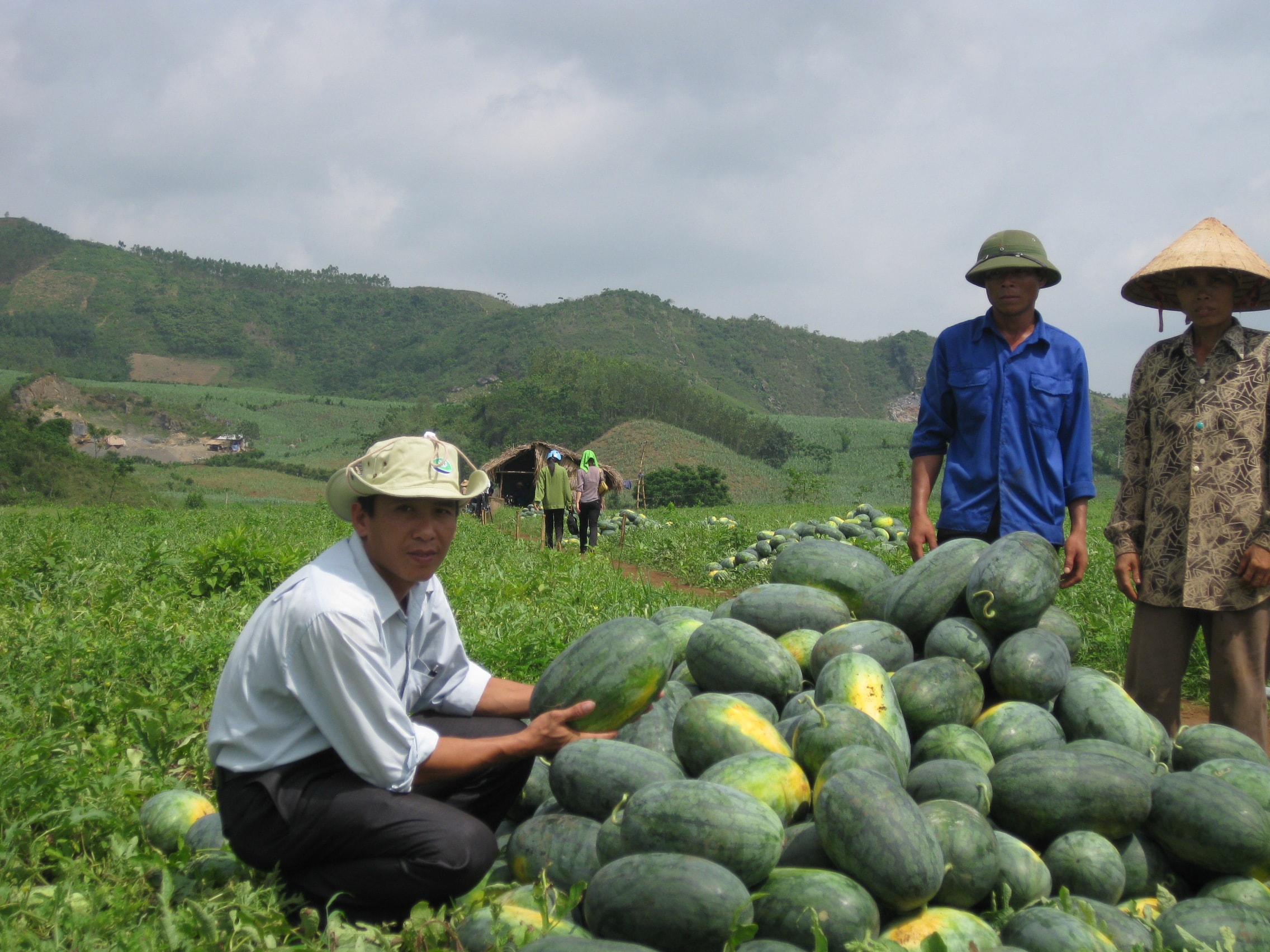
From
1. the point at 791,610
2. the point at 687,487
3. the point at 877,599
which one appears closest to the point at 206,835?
the point at 791,610

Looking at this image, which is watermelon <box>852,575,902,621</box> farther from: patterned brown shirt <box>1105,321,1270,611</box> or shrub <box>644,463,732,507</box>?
shrub <box>644,463,732,507</box>

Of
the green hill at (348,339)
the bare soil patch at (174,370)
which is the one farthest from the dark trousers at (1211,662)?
the bare soil patch at (174,370)

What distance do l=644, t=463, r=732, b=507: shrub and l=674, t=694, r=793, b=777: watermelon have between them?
115 feet

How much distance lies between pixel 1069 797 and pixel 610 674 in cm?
143

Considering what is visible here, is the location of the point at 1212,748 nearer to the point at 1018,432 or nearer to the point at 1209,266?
the point at 1018,432

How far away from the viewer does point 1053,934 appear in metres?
2.21

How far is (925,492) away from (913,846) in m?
2.39

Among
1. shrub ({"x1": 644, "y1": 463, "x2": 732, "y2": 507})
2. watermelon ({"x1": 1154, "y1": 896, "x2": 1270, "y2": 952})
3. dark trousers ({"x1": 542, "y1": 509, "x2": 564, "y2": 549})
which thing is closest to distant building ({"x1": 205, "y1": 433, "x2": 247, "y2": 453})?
shrub ({"x1": 644, "y1": 463, "x2": 732, "y2": 507})

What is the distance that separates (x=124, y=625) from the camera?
6.12m

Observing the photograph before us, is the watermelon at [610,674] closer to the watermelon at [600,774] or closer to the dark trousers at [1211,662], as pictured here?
the watermelon at [600,774]

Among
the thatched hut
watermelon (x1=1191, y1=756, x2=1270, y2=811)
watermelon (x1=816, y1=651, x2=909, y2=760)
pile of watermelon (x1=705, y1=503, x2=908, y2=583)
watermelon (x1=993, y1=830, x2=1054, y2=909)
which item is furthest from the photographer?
the thatched hut

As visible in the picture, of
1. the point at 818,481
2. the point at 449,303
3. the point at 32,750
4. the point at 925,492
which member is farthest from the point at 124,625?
the point at 449,303

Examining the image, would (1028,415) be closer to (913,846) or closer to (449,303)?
(913,846)

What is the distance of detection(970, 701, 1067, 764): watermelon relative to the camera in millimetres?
3043
